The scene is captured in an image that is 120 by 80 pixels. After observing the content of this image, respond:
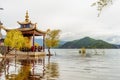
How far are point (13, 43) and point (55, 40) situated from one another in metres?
31.1

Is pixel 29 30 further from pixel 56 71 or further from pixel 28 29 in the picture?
pixel 56 71

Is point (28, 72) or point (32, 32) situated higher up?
point (32, 32)

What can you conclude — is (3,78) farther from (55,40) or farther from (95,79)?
(55,40)

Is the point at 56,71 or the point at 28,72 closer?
the point at 28,72

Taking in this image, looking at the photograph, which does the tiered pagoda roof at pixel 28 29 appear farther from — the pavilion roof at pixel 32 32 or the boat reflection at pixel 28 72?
the boat reflection at pixel 28 72

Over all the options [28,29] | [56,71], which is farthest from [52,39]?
[56,71]

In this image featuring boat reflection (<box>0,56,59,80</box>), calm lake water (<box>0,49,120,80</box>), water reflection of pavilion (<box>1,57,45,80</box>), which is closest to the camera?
boat reflection (<box>0,56,59,80</box>)

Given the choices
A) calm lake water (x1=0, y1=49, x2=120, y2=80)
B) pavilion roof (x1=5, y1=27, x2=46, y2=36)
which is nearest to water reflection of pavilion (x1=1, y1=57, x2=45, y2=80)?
calm lake water (x1=0, y1=49, x2=120, y2=80)

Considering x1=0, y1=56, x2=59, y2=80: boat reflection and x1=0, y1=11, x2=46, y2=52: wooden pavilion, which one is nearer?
x1=0, y1=56, x2=59, y2=80: boat reflection

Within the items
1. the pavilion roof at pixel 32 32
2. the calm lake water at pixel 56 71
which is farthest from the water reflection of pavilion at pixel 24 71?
the pavilion roof at pixel 32 32

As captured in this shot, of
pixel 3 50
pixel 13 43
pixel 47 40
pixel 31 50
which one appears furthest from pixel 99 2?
pixel 47 40

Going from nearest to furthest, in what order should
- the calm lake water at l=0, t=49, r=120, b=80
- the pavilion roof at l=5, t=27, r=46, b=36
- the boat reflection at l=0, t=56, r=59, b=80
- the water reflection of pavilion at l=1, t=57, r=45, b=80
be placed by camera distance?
the boat reflection at l=0, t=56, r=59, b=80
the water reflection of pavilion at l=1, t=57, r=45, b=80
the calm lake water at l=0, t=49, r=120, b=80
the pavilion roof at l=5, t=27, r=46, b=36

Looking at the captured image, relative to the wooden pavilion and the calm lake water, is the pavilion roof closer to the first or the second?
the wooden pavilion

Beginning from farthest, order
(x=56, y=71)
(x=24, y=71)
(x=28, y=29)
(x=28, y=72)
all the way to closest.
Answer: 1. (x=28, y=29)
2. (x=56, y=71)
3. (x=24, y=71)
4. (x=28, y=72)
